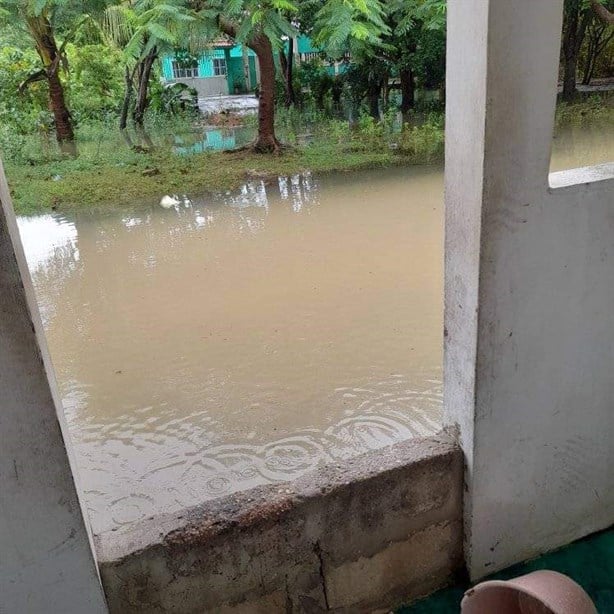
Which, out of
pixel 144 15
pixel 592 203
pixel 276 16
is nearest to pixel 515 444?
pixel 592 203

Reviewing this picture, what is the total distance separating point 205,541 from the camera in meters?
1.77

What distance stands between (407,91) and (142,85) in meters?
5.81

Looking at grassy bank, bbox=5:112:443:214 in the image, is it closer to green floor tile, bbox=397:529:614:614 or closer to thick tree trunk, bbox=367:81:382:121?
thick tree trunk, bbox=367:81:382:121

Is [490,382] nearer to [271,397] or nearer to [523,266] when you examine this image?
[523,266]

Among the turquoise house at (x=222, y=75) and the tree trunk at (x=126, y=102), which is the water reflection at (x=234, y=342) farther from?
the turquoise house at (x=222, y=75)

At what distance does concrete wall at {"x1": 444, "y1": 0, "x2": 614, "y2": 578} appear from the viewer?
1577mm

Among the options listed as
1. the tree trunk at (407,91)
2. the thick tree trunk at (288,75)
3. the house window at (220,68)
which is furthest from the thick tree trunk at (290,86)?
the house window at (220,68)

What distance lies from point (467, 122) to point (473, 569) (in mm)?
1451

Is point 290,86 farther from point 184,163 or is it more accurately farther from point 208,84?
point 208,84

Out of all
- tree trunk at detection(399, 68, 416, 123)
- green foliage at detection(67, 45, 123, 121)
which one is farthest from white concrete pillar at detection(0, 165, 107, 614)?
green foliage at detection(67, 45, 123, 121)

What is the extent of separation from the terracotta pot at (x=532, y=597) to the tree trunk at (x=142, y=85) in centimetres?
1128

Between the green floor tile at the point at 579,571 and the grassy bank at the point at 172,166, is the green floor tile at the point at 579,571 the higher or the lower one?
the lower one

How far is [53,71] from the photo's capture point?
35.3 feet

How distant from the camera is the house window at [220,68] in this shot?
23.1 m
